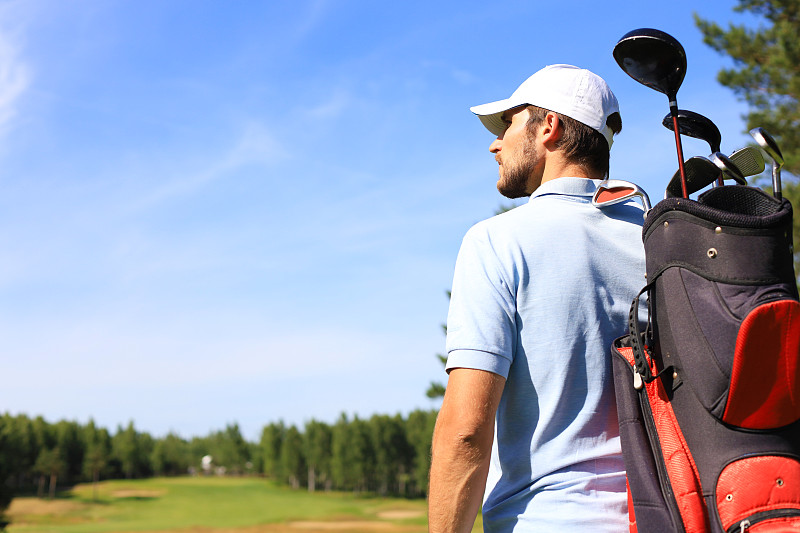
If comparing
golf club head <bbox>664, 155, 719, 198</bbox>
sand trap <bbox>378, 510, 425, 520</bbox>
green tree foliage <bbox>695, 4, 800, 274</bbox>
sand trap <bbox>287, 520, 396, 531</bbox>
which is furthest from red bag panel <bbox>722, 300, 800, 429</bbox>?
sand trap <bbox>378, 510, 425, 520</bbox>

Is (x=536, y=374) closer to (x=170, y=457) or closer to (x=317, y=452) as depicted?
(x=317, y=452)

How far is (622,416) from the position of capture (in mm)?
2018

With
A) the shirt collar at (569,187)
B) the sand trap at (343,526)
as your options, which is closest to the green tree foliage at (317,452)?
the sand trap at (343,526)

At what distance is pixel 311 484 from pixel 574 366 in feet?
282

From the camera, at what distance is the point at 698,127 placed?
2516 millimetres

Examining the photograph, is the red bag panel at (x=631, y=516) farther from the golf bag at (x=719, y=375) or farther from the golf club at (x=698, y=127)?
the golf club at (x=698, y=127)

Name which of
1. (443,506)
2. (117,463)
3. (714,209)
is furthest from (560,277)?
(117,463)

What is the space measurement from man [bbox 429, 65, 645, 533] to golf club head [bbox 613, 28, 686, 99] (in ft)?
1.46

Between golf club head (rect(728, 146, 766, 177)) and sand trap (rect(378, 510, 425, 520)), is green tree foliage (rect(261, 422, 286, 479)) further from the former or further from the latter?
golf club head (rect(728, 146, 766, 177))

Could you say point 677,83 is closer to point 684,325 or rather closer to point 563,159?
point 563,159

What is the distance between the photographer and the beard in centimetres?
262

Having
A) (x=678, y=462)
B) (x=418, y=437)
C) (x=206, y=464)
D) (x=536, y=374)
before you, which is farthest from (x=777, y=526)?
(x=206, y=464)

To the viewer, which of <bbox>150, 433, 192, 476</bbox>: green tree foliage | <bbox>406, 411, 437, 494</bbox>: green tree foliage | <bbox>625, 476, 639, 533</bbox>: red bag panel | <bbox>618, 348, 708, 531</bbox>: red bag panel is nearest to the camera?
<bbox>618, 348, 708, 531</bbox>: red bag panel

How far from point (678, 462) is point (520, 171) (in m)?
1.17
